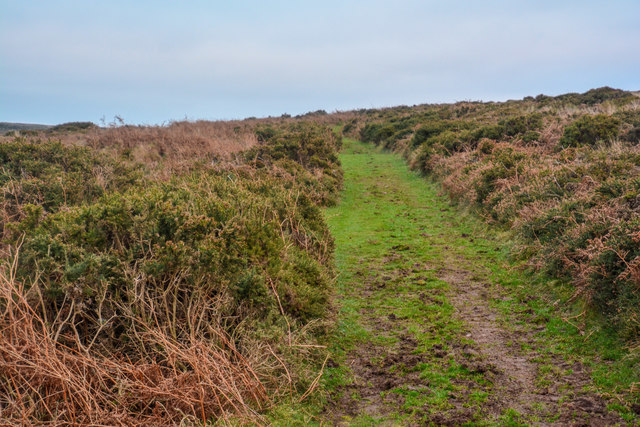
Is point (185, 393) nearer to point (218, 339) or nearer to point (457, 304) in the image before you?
point (218, 339)

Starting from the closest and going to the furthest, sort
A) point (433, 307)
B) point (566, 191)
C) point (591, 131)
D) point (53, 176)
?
point (433, 307)
point (566, 191)
point (53, 176)
point (591, 131)

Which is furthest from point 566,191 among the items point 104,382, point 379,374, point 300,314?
point 104,382

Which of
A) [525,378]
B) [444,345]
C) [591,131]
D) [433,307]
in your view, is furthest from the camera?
[591,131]

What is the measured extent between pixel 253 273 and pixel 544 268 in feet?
16.1

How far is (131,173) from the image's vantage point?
11438 mm

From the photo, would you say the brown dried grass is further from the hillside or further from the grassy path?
the grassy path

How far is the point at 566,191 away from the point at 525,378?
5.38m

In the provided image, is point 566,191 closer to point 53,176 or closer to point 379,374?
point 379,374

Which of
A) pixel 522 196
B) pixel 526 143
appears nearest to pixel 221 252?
pixel 522 196

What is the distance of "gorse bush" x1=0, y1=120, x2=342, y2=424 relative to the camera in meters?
3.63

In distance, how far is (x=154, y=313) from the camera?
Answer: 4195mm

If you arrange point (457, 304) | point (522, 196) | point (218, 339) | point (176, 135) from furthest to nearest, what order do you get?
point (176, 135) < point (522, 196) < point (457, 304) < point (218, 339)

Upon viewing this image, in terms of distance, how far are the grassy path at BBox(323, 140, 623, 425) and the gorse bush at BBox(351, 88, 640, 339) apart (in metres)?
0.70

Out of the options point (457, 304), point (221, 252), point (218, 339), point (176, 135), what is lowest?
point (457, 304)
